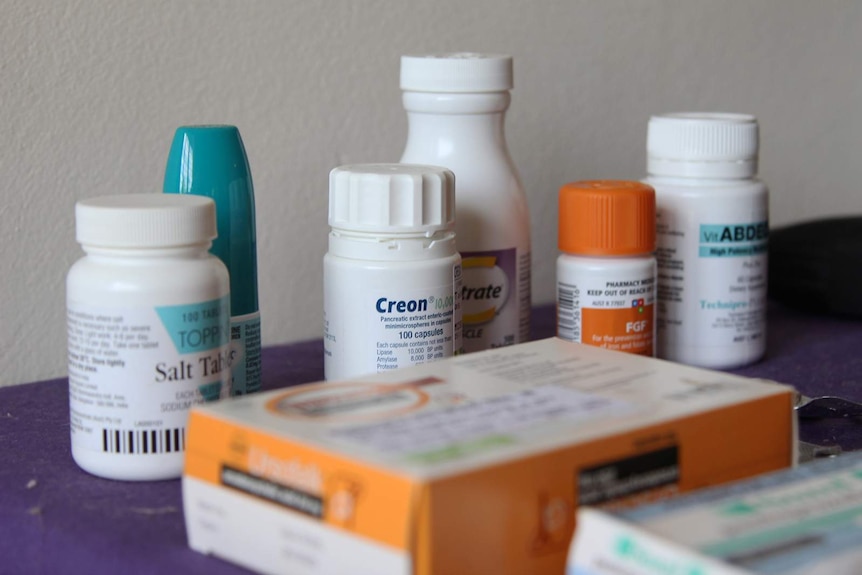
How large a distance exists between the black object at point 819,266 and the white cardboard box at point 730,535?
487 millimetres

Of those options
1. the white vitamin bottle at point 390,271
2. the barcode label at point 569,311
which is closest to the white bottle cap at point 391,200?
the white vitamin bottle at point 390,271

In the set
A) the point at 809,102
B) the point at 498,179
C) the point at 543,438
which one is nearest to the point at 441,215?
the point at 498,179

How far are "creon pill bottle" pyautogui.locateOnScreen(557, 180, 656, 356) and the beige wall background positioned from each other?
0.22 metres

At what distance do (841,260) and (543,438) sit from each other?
52 centimetres

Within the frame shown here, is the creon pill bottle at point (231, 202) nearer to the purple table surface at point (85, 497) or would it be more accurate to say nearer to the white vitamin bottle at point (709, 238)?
the purple table surface at point (85, 497)

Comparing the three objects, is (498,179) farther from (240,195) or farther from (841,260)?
(841,260)

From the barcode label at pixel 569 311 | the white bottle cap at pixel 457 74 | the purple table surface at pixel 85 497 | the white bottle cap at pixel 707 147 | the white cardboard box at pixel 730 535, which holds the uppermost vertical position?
the white bottle cap at pixel 457 74

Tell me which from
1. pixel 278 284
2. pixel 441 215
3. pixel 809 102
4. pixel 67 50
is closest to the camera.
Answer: pixel 441 215

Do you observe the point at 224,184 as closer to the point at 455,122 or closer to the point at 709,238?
the point at 455,122

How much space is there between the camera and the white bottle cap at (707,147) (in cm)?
69

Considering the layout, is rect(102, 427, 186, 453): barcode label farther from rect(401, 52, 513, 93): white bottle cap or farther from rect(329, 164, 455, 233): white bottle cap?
rect(401, 52, 513, 93): white bottle cap

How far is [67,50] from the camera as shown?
68 cm

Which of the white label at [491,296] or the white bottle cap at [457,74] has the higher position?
the white bottle cap at [457,74]

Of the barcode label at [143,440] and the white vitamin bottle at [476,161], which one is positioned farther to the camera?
the white vitamin bottle at [476,161]
